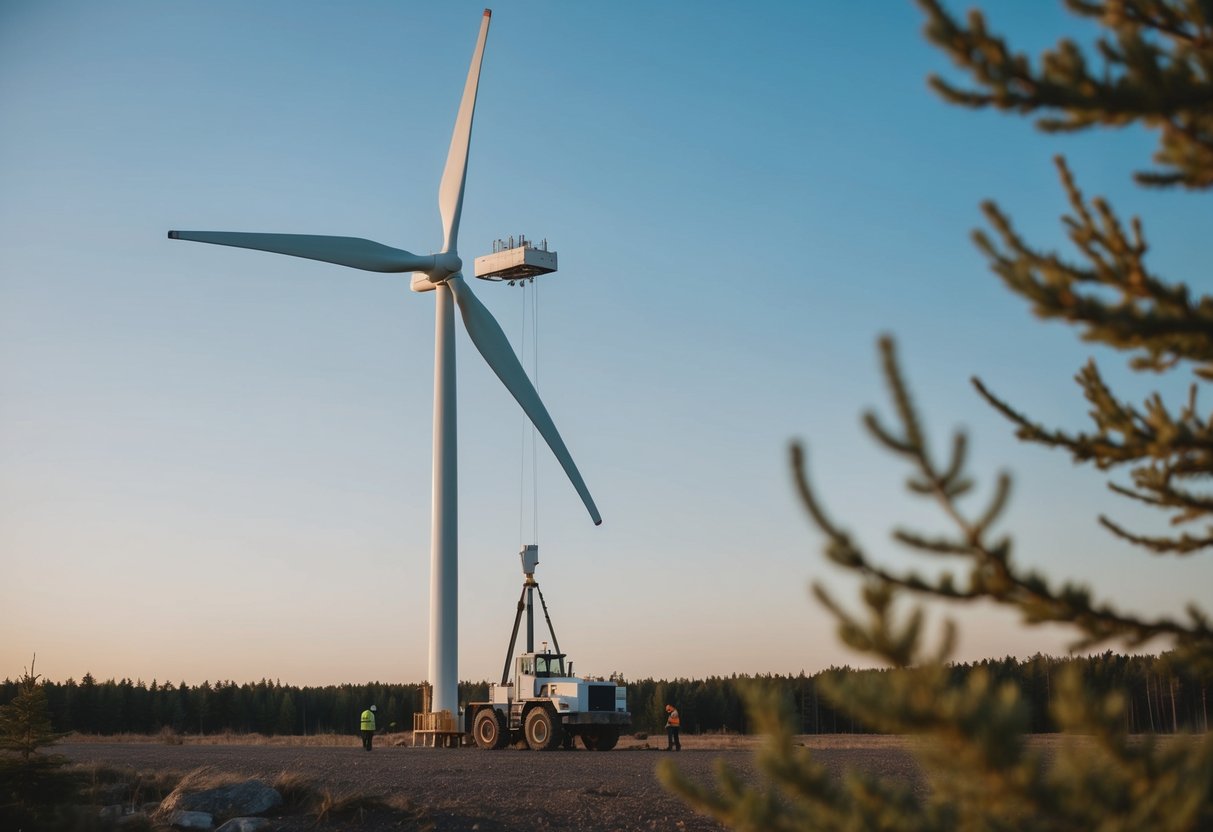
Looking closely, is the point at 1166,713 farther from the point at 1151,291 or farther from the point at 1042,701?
the point at 1151,291

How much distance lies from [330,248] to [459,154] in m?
7.52

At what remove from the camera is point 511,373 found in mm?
40750

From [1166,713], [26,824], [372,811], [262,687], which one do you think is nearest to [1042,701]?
[1166,713]

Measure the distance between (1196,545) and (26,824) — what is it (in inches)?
458

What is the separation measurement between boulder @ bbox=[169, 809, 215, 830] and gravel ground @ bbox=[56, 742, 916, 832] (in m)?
0.90

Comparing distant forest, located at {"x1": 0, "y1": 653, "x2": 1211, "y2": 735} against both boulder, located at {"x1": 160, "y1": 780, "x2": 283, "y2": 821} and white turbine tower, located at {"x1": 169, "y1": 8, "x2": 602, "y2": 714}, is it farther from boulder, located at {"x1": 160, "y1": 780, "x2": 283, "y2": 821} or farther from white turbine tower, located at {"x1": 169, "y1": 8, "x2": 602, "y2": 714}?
boulder, located at {"x1": 160, "y1": 780, "x2": 283, "y2": 821}

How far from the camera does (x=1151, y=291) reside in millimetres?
4312

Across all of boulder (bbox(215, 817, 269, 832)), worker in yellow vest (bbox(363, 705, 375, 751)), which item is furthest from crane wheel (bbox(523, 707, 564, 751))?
boulder (bbox(215, 817, 269, 832))

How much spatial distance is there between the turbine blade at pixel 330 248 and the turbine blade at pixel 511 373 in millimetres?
2295

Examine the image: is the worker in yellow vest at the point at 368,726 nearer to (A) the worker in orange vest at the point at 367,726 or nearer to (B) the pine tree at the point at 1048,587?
(A) the worker in orange vest at the point at 367,726

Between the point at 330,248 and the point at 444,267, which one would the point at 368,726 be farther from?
the point at 444,267

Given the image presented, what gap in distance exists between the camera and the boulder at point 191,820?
15.3 metres

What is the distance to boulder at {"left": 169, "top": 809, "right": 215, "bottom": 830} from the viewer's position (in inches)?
601

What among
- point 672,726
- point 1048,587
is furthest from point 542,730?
point 1048,587
